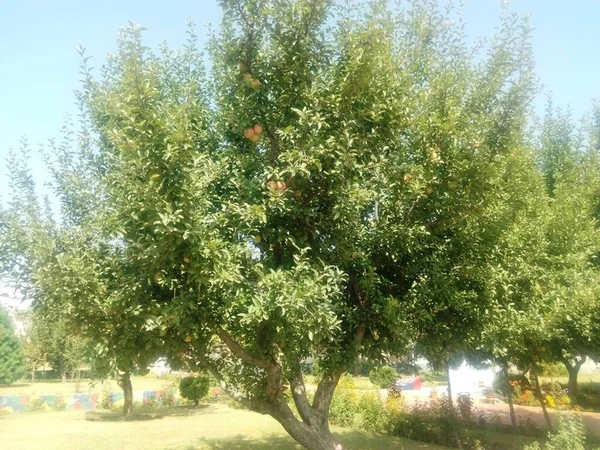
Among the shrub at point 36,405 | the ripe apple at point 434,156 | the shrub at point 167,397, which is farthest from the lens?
the shrub at point 167,397

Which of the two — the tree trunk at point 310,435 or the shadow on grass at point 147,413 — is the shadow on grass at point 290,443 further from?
the shadow on grass at point 147,413

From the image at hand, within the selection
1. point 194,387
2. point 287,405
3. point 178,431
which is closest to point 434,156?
point 287,405

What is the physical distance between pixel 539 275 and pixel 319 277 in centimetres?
707

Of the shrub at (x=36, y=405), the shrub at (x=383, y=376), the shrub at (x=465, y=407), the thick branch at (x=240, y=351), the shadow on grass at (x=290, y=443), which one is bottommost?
the shadow on grass at (x=290, y=443)

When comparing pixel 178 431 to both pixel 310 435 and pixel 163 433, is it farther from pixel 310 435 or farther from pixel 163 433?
pixel 310 435

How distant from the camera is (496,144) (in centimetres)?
691

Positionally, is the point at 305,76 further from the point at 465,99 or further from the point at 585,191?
the point at 585,191

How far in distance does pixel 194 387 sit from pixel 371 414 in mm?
11097

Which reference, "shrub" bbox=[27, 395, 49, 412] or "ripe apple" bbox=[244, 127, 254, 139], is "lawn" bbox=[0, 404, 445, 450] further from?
"ripe apple" bbox=[244, 127, 254, 139]

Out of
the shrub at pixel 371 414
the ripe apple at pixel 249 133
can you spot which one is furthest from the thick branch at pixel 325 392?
the shrub at pixel 371 414

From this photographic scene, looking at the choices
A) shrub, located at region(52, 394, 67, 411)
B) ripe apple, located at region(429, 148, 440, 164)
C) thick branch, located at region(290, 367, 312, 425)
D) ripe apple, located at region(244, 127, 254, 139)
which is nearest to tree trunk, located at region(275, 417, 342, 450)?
thick branch, located at region(290, 367, 312, 425)

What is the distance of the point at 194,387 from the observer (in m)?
24.5

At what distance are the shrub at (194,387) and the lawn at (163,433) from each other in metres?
1.60

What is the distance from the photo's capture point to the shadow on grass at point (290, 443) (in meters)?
13.8
